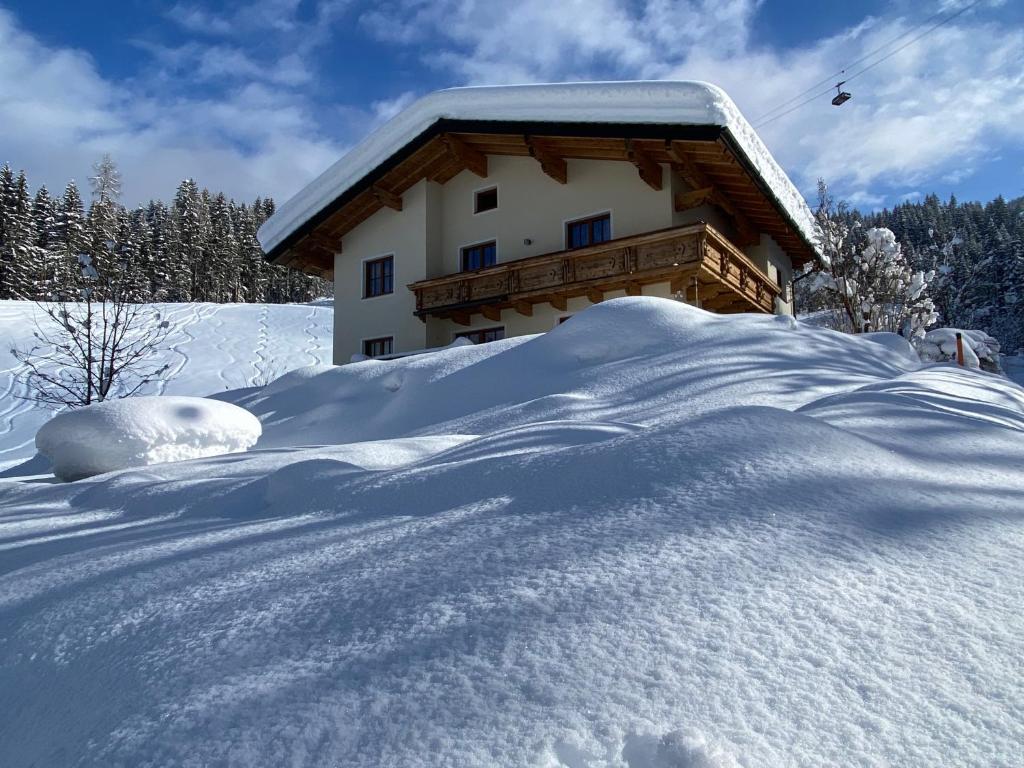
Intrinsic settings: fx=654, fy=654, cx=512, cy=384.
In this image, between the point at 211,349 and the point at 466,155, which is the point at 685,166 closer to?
the point at 466,155

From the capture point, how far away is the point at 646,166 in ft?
45.6

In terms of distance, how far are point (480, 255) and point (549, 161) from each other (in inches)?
131

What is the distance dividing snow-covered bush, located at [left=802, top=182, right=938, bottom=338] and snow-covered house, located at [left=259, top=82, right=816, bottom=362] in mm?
1114

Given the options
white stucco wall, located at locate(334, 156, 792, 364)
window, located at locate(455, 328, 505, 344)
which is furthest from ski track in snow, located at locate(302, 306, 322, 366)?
window, located at locate(455, 328, 505, 344)

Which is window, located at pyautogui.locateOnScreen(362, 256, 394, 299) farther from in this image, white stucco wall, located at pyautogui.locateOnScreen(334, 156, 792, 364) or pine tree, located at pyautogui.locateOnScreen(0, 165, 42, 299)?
pine tree, located at pyautogui.locateOnScreen(0, 165, 42, 299)

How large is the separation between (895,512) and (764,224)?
16640mm

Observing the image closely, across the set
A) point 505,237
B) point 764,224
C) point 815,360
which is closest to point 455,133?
point 505,237

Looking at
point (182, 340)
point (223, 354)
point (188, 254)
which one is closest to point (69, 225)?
point (188, 254)

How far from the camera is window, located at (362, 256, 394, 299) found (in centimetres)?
1870

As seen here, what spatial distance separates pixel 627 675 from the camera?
1108mm

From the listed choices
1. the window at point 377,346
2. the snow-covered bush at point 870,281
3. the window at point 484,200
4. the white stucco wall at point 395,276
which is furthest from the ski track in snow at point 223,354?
the snow-covered bush at point 870,281

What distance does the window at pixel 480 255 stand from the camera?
17172 mm

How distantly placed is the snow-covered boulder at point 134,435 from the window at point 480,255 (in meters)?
11.5

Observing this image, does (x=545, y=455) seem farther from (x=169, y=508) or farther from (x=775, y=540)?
(x=169, y=508)
